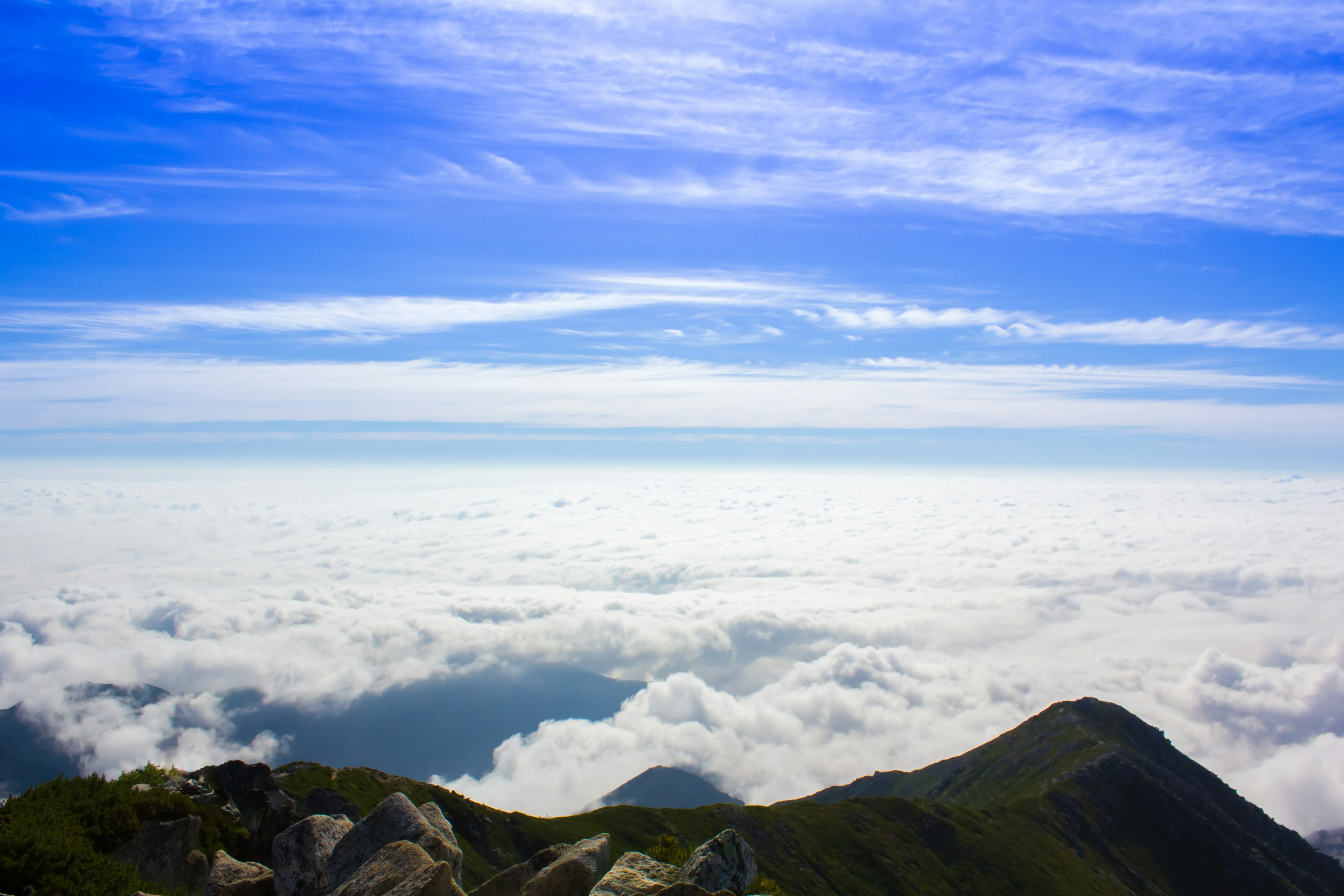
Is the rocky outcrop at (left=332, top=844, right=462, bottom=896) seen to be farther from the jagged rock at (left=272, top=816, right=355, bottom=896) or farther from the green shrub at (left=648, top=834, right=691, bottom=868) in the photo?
the green shrub at (left=648, top=834, right=691, bottom=868)

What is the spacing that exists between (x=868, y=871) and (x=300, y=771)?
139404 mm

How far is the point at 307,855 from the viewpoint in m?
26.2

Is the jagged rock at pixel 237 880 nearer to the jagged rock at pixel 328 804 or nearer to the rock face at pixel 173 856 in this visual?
the rock face at pixel 173 856

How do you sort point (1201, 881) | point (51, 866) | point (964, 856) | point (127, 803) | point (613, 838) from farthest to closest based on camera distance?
point (1201, 881), point (964, 856), point (613, 838), point (127, 803), point (51, 866)

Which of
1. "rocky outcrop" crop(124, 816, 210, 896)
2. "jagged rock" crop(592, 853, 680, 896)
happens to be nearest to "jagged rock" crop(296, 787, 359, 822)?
"rocky outcrop" crop(124, 816, 210, 896)

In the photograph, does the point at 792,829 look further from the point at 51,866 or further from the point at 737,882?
the point at 51,866

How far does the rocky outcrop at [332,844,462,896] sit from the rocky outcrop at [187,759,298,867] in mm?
26731

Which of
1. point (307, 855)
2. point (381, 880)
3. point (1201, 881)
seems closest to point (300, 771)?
point (307, 855)

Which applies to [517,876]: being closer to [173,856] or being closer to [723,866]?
[723,866]

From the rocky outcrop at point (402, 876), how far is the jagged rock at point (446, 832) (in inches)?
71.1

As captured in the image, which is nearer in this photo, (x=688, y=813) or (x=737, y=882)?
(x=737, y=882)

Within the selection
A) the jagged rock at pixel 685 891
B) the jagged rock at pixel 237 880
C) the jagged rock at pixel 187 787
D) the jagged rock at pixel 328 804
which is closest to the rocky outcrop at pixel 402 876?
the jagged rock at pixel 237 880

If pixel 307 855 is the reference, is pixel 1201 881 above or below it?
below

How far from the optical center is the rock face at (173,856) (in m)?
32.8
